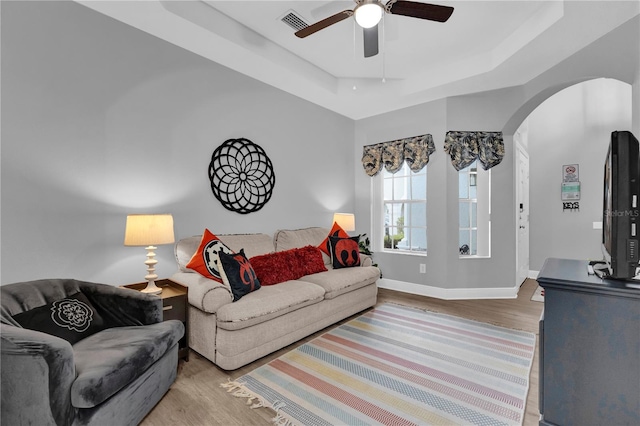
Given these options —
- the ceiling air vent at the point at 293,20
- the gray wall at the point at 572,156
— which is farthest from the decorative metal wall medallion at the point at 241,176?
the gray wall at the point at 572,156

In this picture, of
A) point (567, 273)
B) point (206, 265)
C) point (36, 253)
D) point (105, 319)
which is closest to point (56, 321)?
point (105, 319)

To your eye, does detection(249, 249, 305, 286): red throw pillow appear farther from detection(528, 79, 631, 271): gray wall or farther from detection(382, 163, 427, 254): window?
detection(528, 79, 631, 271): gray wall

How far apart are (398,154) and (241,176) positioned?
2.40m

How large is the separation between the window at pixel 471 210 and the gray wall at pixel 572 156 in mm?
1862

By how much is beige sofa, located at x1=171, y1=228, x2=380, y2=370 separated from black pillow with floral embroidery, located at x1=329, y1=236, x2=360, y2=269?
8.8 inches

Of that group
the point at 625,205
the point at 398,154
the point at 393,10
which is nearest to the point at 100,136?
the point at 393,10

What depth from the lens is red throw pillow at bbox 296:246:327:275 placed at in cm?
326

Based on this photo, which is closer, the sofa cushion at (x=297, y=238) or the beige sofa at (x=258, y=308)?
the beige sofa at (x=258, y=308)

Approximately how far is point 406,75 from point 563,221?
12.0ft

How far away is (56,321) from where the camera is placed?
168 centimetres

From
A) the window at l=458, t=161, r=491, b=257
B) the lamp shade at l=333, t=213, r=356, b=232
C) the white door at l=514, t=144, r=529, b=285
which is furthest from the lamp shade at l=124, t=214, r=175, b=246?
the white door at l=514, t=144, r=529, b=285

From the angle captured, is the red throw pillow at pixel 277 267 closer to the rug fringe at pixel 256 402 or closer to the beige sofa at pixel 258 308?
the beige sofa at pixel 258 308

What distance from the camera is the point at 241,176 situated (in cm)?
340

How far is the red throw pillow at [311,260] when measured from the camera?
326 centimetres
